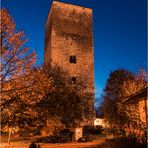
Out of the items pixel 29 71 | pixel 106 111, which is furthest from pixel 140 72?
pixel 29 71

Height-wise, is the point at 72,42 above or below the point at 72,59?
above

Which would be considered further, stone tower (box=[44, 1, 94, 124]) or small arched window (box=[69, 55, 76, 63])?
small arched window (box=[69, 55, 76, 63])

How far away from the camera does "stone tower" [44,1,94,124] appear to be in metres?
38.6

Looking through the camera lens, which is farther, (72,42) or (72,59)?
(72,42)

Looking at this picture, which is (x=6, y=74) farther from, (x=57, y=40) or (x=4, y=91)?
(x=57, y=40)

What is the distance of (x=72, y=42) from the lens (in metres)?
40.5

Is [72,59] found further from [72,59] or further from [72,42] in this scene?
[72,42]

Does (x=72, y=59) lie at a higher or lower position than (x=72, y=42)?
lower

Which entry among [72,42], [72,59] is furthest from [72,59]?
[72,42]

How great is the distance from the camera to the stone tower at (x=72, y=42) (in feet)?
127

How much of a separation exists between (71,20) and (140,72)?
17.5 metres

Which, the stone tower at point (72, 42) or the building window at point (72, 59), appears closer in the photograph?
the stone tower at point (72, 42)

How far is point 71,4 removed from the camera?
1716 inches

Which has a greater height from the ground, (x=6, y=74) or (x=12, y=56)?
(x=12, y=56)
